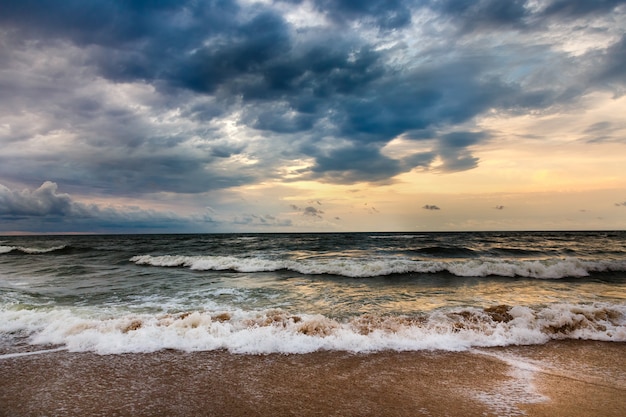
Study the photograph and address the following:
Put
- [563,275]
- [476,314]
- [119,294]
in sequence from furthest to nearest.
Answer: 1. [563,275]
2. [119,294]
3. [476,314]

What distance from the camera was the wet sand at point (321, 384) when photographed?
3732 mm

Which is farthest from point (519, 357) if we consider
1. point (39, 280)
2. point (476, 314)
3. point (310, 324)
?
point (39, 280)

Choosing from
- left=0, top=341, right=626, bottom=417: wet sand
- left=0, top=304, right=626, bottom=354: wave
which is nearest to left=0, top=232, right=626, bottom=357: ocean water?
left=0, top=304, right=626, bottom=354: wave

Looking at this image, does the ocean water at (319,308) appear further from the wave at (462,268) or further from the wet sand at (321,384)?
the wet sand at (321,384)

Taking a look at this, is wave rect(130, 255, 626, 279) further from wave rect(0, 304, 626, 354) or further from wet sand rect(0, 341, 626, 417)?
wet sand rect(0, 341, 626, 417)

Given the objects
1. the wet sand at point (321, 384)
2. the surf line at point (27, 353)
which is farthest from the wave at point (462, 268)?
the surf line at point (27, 353)

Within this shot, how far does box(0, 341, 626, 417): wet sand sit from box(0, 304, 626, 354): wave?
32cm

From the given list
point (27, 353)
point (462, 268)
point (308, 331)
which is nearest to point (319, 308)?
point (308, 331)

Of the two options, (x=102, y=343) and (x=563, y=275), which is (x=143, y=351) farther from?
(x=563, y=275)

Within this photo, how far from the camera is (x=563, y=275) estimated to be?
52.5 ft

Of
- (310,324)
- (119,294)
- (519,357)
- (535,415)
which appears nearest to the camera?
(535,415)

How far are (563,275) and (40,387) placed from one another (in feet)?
62.9

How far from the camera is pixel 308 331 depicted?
20.7 ft

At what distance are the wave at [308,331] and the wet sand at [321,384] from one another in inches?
12.7
